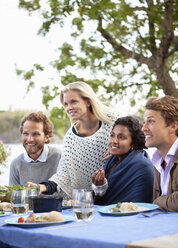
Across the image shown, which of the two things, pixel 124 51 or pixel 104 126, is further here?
pixel 124 51

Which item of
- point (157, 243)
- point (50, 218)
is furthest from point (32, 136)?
point (157, 243)

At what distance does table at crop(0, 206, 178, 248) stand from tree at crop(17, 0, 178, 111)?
12.5ft

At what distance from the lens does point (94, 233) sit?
59.7 inches

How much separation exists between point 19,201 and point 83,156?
50.0 inches

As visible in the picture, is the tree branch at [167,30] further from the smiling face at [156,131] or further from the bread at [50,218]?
the bread at [50,218]

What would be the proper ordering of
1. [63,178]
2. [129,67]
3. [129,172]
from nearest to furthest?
1. [129,172]
2. [63,178]
3. [129,67]

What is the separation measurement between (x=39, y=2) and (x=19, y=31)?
139 centimetres

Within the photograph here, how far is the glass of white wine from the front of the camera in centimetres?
210

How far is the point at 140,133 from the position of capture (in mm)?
2879

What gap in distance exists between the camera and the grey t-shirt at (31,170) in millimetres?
3584

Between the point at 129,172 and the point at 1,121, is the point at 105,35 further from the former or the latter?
the point at 129,172

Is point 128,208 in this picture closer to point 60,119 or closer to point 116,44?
point 116,44

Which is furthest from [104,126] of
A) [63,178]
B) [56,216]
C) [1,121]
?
[1,121]

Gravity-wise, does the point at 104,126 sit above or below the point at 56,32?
below
